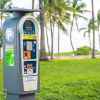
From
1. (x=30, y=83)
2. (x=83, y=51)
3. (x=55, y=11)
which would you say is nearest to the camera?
(x=30, y=83)

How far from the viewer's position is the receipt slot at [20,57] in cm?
907

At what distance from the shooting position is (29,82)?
367 inches

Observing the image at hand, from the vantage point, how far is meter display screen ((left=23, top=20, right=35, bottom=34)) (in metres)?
9.21

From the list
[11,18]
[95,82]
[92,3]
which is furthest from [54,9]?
[11,18]

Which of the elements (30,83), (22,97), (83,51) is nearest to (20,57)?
(30,83)

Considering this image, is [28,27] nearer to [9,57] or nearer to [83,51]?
[9,57]

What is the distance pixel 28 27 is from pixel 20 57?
62cm

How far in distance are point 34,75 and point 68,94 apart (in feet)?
13.3

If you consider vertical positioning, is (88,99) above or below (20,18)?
below

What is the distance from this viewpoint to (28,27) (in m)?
9.28

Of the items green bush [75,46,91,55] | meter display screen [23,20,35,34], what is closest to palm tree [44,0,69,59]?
green bush [75,46,91,55]

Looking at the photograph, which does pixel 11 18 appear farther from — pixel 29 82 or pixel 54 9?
pixel 54 9

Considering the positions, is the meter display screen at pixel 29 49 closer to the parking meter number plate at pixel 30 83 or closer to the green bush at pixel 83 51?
the parking meter number plate at pixel 30 83

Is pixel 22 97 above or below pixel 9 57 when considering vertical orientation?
below
